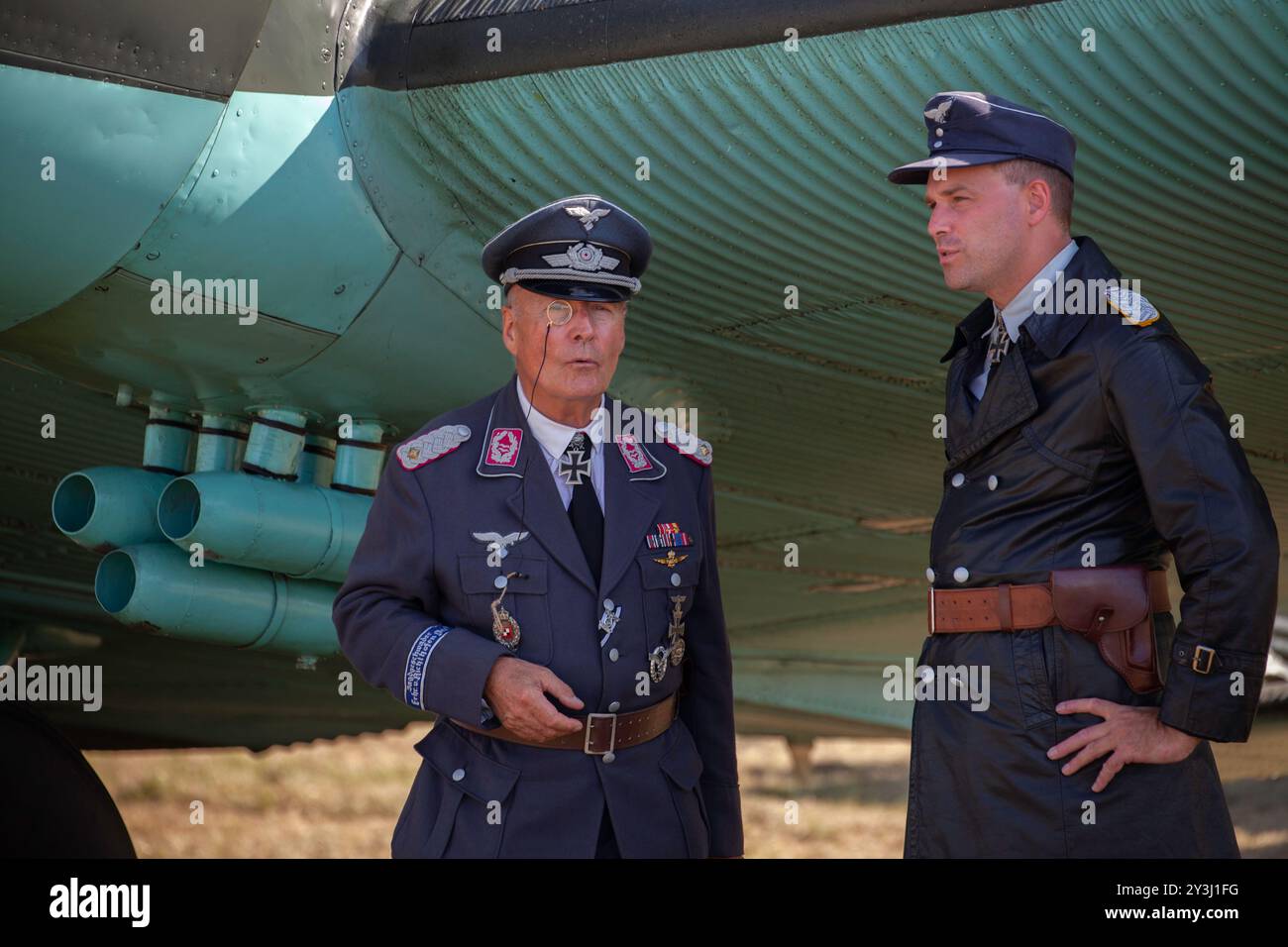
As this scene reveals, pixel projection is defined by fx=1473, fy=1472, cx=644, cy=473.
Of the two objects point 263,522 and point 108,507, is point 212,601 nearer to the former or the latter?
point 263,522

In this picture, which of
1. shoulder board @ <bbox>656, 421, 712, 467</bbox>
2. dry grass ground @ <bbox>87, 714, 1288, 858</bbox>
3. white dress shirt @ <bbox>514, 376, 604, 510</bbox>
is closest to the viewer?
white dress shirt @ <bbox>514, 376, 604, 510</bbox>

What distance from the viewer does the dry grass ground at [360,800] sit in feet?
43.7

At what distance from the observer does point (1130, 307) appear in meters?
2.57

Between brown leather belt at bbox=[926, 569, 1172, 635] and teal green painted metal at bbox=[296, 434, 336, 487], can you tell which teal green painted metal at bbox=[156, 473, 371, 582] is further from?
brown leather belt at bbox=[926, 569, 1172, 635]

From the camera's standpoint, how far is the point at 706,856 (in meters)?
2.83

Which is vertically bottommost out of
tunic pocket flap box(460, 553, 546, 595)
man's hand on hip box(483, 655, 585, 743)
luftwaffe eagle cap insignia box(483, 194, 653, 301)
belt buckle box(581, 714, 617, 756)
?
belt buckle box(581, 714, 617, 756)

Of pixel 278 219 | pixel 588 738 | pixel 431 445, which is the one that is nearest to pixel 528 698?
pixel 588 738

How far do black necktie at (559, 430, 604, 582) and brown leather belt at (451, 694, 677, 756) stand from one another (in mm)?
305

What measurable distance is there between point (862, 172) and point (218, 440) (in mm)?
2194

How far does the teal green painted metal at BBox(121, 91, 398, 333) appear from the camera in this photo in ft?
13.2

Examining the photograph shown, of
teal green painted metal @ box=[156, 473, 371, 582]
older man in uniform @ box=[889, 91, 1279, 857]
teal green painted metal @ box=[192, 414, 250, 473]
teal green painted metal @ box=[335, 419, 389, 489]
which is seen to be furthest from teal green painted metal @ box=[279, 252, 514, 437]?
older man in uniform @ box=[889, 91, 1279, 857]

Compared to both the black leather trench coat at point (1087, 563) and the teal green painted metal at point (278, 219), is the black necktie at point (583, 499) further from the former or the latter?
the teal green painted metal at point (278, 219)

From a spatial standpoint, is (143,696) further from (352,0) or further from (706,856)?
(706,856)

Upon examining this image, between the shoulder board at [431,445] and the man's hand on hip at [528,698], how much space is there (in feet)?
1.52
